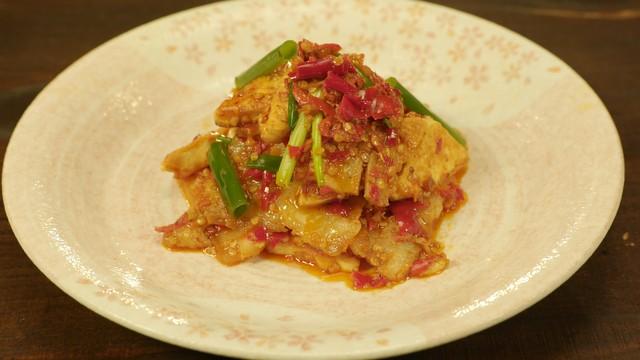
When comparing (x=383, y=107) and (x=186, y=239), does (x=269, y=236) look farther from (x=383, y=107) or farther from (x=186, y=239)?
(x=383, y=107)

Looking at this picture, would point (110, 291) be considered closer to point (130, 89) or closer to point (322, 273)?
point (322, 273)

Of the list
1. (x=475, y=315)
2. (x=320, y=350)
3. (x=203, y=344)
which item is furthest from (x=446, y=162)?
(x=203, y=344)

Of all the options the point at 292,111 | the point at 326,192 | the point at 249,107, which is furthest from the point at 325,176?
the point at 249,107

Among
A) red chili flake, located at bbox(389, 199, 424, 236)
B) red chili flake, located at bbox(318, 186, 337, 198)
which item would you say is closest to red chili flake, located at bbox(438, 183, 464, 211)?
red chili flake, located at bbox(389, 199, 424, 236)

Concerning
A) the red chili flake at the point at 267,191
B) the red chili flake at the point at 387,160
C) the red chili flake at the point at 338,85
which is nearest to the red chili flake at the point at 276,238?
the red chili flake at the point at 267,191

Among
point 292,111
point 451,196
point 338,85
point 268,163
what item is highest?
point 338,85

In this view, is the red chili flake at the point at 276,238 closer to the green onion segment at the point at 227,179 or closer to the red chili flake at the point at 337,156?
the green onion segment at the point at 227,179
